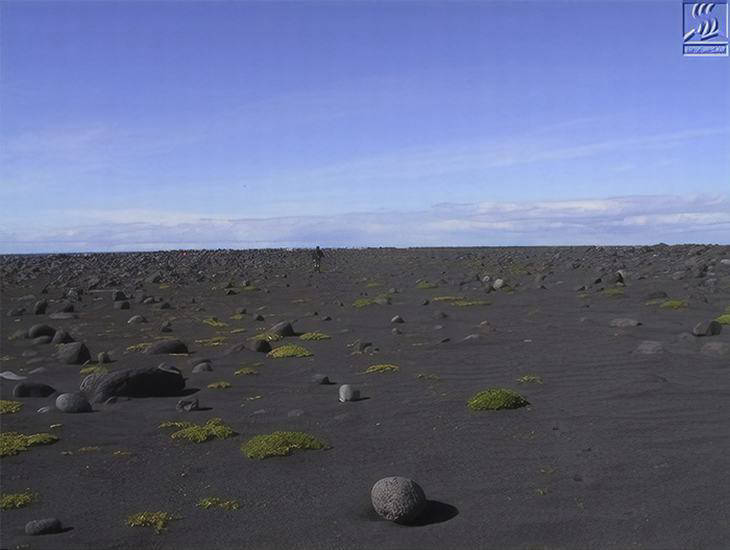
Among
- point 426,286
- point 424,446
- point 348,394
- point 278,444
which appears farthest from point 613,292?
point 278,444

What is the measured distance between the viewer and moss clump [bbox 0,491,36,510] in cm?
827

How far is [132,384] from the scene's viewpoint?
13586 mm

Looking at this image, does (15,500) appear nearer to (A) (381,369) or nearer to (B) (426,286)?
(A) (381,369)

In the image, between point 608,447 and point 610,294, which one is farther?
point 610,294

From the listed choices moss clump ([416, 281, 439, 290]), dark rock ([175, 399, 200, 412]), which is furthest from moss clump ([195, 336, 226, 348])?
moss clump ([416, 281, 439, 290])

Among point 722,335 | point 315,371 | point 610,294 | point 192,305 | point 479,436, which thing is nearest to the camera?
point 479,436

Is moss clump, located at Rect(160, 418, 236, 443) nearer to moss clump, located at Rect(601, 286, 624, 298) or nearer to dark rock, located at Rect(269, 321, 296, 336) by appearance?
dark rock, located at Rect(269, 321, 296, 336)

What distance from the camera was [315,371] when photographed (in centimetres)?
1573

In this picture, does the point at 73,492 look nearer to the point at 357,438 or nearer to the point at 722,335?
the point at 357,438

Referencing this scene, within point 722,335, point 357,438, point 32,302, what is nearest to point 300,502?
point 357,438

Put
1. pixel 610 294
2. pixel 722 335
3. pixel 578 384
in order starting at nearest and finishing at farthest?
pixel 578 384
pixel 722 335
pixel 610 294

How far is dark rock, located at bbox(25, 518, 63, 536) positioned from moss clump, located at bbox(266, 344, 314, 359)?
384 inches

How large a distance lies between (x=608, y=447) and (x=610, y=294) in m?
17.7

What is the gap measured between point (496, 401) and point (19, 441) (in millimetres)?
7971
